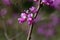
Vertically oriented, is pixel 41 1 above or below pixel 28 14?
above

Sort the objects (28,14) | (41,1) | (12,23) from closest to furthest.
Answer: (41,1)
(28,14)
(12,23)

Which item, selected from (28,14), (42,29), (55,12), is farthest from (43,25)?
(28,14)

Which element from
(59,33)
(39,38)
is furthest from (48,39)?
→ (59,33)

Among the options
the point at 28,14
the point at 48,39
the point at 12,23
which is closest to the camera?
the point at 28,14

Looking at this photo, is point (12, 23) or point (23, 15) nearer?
point (23, 15)

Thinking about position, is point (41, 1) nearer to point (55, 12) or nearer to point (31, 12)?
point (31, 12)

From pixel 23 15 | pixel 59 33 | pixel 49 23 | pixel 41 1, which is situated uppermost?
pixel 41 1

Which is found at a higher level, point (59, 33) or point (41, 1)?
point (41, 1)

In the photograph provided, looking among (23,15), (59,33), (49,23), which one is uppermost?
(23,15)

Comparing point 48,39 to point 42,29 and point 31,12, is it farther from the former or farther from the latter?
point 31,12
